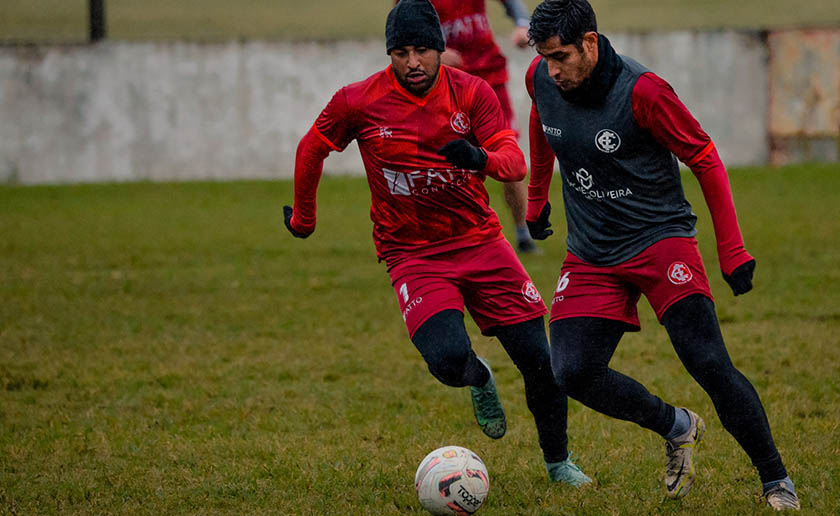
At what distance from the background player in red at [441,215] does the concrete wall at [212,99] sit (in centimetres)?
1807

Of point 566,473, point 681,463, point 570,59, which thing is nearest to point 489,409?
point 566,473

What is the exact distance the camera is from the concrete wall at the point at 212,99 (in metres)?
22.9

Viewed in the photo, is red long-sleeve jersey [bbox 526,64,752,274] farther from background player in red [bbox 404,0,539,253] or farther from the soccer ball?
background player in red [bbox 404,0,539,253]

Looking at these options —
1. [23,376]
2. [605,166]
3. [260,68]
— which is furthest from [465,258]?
[260,68]

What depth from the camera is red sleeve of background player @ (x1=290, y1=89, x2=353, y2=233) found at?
5090 mm

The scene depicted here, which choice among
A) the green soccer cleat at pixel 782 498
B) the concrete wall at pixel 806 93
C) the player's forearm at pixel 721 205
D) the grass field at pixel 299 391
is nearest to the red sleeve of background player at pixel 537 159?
the player's forearm at pixel 721 205

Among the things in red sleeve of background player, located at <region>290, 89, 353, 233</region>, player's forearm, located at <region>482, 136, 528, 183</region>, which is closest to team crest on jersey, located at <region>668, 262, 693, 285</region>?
player's forearm, located at <region>482, 136, 528, 183</region>

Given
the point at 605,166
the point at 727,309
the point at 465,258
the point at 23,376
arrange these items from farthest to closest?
1. the point at 727,309
2. the point at 23,376
3. the point at 465,258
4. the point at 605,166

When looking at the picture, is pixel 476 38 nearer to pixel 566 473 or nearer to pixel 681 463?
pixel 566 473

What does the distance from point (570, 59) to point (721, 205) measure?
2.61 feet

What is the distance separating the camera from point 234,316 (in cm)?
916

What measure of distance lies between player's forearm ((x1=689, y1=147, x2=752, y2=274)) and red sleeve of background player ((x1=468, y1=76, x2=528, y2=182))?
806 millimetres

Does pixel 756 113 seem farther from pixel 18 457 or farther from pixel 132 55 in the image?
pixel 18 457

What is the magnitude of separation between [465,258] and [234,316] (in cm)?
446
